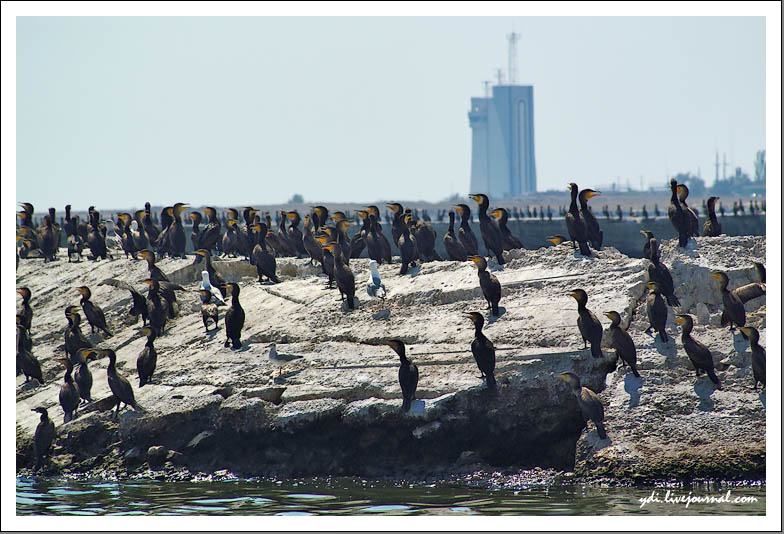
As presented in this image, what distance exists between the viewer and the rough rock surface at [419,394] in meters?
15.1

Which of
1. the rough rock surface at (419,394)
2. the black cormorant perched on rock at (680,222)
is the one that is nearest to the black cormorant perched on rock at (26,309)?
the rough rock surface at (419,394)

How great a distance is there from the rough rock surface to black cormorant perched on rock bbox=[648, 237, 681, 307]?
0.98 ft

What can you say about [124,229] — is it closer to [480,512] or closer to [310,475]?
[310,475]

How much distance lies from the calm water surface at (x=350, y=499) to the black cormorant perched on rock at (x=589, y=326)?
2156 mm

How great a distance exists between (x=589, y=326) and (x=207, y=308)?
7.07 m

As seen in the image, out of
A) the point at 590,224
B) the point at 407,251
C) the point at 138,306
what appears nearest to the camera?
the point at 590,224

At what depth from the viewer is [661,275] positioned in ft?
56.4

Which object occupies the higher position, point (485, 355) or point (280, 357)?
point (485, 355)

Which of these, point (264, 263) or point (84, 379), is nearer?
point (84, 379)

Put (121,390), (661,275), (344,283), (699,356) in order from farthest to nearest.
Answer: (344,283), (661,275), (121,390), (699,356)

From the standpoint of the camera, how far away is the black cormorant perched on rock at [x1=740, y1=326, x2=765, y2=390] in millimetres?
15134

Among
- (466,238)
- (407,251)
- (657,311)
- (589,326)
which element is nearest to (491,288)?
(589,326)

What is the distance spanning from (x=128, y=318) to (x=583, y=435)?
970 centimetres

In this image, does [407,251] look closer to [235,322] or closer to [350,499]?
[235,322]
